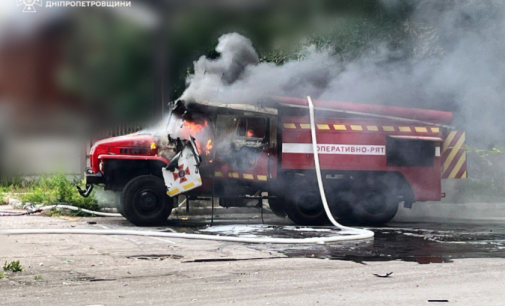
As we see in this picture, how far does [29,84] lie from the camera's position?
9.67ft

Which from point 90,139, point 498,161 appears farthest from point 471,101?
point 90,139

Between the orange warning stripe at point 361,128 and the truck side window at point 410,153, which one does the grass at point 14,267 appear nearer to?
the orange warning stripe at point 361,128

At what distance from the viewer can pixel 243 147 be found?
445 inches

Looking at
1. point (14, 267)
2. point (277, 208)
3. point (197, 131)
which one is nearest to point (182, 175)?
point (197, 131)

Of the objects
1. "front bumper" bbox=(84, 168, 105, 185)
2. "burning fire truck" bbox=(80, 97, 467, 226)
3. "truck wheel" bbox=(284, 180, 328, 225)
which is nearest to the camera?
"front bumper" bbox=(84, 168, 105, 185)

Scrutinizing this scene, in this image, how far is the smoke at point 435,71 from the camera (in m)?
11.9

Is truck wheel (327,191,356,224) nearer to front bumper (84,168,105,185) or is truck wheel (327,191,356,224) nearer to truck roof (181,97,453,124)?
truck roof (181,97,453,124)

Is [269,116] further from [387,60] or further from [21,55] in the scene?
[21,55]

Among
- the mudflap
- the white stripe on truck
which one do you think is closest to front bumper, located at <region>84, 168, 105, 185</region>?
the mudflap

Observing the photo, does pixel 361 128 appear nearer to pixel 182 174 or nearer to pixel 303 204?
pixel 303 204

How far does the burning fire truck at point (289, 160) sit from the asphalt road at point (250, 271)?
5.39 ft

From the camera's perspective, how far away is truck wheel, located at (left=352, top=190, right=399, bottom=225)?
11.6 metres

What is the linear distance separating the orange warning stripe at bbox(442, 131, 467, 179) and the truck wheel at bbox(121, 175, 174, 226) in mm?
5056

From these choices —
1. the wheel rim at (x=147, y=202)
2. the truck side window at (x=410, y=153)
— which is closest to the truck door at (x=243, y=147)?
the wheel rim at (x=147, y=202)
